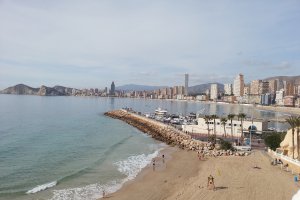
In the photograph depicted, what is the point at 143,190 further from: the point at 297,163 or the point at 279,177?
the point at 297,163

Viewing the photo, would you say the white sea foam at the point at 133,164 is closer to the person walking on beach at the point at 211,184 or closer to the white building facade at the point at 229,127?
the person walking on beach at the point at 211,184

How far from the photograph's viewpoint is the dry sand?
23.5 m

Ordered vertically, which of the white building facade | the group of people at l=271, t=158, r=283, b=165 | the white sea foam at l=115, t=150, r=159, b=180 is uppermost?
the white building facade

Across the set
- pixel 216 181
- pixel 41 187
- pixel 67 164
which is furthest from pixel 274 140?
pixel 41 187

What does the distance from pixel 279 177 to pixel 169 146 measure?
79.2 ft

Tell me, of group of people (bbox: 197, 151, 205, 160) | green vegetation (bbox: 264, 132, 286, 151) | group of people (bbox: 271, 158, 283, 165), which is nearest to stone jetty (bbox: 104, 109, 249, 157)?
group of people (bbox: 197, 151, 205, 160)

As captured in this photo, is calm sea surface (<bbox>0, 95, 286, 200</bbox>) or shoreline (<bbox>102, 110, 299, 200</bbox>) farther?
calm sea surface (<bbox>0, 95, 286, 200</bbox>)

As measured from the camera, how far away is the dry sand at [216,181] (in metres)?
23.5

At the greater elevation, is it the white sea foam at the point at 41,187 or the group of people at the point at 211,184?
the group of people at the point at 211,184

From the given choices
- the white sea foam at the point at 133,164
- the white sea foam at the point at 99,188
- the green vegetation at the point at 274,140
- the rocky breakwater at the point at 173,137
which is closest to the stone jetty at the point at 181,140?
the rocky breakwater at the point at 173,137

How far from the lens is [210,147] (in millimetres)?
44656

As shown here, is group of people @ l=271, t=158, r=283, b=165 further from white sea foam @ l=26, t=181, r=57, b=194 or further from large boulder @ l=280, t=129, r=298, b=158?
white sea foam @ l=26, t=181, r=57, b=194

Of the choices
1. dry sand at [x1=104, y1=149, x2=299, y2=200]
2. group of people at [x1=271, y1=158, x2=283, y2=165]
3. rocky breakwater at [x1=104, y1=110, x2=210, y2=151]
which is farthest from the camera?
rocky breakwater at [x1=104, y1=110, x2=210, y2=151]

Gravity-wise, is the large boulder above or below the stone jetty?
above
